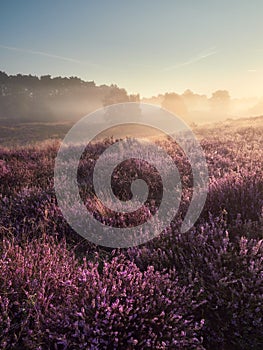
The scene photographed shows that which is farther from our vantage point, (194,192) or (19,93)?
(19,93)

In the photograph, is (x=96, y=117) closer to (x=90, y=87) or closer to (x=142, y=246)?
(x=90, y=87)

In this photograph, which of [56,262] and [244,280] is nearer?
[244,280]

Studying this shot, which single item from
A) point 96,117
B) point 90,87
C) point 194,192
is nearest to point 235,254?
point 194,192

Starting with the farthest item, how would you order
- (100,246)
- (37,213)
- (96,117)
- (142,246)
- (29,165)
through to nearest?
(96,117)
(29,165)
(37,213)
(100,246)
(142,246)

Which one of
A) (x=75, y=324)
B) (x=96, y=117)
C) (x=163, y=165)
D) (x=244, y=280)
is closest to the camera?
(x=75, y=324)

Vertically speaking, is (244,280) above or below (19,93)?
below

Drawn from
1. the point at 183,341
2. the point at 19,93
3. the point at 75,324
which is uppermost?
the point at 19,93

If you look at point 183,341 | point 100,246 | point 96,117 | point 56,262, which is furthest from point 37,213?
point 96,117

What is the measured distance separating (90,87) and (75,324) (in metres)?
86.7

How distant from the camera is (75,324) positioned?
1853 mm

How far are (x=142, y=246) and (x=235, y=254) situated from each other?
0.95m

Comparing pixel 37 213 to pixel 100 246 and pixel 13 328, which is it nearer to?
pixel 100 246

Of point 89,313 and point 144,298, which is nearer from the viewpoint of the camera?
point 89,313

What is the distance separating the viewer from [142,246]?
308 centimetres
